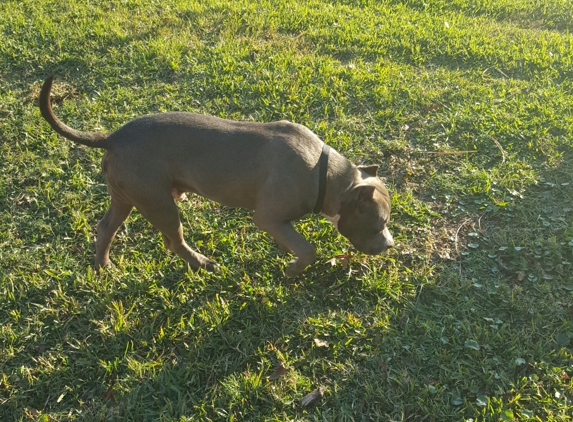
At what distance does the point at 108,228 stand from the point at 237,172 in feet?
4.41

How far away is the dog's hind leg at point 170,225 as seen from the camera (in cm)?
371

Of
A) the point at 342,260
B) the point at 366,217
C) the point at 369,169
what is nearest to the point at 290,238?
the point at 366,217

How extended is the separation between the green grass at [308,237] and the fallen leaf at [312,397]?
5cm

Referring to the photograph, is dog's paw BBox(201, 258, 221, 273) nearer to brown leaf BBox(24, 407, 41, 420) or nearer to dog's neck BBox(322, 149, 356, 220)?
dog's neck BBox(322, 149, 356, 220)

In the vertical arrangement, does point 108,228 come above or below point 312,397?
above

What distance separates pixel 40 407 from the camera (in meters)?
3.27

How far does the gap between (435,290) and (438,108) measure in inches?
126

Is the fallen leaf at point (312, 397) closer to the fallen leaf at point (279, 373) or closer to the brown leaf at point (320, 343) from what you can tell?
the fallen leaf at point (279, 373)

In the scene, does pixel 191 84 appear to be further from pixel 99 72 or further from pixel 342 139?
pixel 342 139

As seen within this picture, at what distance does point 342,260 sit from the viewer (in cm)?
433

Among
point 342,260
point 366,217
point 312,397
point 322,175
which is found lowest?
point 312,397

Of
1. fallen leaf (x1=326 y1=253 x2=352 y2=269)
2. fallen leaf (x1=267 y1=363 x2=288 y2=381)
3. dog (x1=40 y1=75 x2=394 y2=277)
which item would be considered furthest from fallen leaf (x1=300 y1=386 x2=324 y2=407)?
Answer: fallen leaf (x1=326 y1=253 x2=352 y2=269)

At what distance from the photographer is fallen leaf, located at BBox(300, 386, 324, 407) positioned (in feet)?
10.8

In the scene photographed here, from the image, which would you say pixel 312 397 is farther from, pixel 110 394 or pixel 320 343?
pixel 110 394
